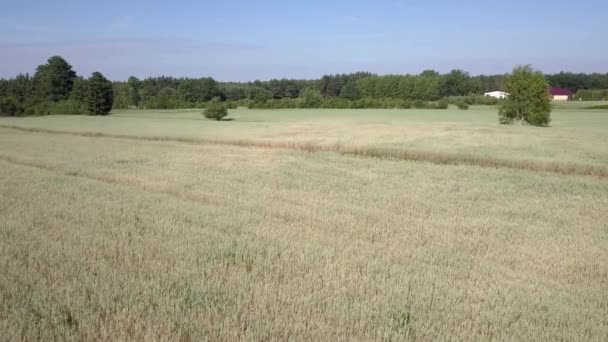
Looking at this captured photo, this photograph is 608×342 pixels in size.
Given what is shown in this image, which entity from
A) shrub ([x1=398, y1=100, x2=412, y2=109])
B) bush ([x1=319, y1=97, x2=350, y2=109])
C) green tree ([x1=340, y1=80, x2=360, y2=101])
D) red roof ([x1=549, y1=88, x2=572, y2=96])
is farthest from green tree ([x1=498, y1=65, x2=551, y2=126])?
red roof ([x1=549, y1=88, x2=572, y2=96])

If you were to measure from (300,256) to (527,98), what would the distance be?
53602 millimetres

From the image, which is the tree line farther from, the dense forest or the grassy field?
the grassy field

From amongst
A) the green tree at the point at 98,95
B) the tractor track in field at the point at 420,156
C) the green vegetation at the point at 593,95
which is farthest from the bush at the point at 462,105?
the tractor track in field at the point at 420,156

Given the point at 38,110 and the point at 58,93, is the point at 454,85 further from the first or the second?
the point at 38,110

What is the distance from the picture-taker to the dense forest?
89.7m

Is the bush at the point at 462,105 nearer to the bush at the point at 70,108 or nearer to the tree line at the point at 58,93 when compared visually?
the tree line at the point at 58,93

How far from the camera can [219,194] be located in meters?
14.8

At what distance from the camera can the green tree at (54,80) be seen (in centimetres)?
10469

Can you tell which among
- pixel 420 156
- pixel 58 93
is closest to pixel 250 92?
pixel 58 93

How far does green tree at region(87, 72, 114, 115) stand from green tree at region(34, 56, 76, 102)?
77.5 feet

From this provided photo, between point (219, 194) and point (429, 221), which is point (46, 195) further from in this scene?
point (429, 221)

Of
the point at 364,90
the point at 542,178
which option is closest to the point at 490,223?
the point at 542,178

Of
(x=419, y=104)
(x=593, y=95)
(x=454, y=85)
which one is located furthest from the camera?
(x=454, y=85)

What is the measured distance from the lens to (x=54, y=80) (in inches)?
4136
